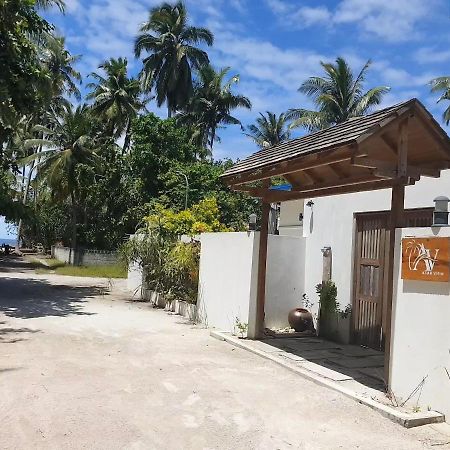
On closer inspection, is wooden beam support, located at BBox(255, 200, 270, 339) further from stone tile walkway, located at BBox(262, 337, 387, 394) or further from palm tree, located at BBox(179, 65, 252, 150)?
palm tree, located at BBox(179, 65, 252, 150)

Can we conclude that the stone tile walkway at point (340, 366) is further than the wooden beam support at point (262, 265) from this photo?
No

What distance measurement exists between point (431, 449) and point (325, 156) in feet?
11.9

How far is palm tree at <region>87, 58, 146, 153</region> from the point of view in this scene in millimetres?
37156

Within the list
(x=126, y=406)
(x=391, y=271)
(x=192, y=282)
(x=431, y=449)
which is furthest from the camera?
(x=192, y=282)

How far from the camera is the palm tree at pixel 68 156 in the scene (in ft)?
101

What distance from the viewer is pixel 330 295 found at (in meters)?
10.4

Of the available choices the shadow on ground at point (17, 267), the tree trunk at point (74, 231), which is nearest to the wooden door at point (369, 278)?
the shadow on ground at point (17, 267)

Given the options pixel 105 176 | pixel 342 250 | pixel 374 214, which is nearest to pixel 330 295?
pixel 342 250

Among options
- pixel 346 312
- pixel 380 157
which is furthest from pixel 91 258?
pixel 380 157

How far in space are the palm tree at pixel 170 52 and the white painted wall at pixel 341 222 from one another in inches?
1142

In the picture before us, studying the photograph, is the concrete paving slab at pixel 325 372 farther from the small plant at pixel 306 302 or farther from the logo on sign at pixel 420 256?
the small plant at pixel 306 302

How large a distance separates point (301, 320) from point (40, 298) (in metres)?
8.65

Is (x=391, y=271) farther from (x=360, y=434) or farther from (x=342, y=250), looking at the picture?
(x=342, y=250)

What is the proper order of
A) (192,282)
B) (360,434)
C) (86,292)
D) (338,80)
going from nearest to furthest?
1. (360,434)
2. (192,282)
3. (86,292)
4. (338,80)
